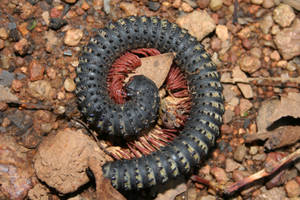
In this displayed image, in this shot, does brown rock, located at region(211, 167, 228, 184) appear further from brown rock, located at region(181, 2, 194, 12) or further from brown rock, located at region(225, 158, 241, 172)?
brown rock, located at region(181, 2, 194, 12)

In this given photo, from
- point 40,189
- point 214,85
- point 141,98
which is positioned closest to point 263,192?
point 214,85

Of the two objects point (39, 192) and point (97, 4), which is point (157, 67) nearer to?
point (97, 4)

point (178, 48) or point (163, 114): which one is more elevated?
point (178, 48)


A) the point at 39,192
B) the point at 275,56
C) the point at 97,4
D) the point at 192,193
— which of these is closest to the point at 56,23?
the point at 97,4

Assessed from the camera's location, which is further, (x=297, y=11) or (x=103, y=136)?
(x=297, y=11)

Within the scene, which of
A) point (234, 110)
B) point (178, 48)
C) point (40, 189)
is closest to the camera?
point (40, 189)

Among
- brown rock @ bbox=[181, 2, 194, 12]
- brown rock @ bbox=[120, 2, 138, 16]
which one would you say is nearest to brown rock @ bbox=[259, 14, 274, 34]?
brown rock @ bbox=[181, 2, 194, 12]

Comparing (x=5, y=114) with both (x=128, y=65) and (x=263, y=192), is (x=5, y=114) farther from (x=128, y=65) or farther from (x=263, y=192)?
(x=263, y=192)
